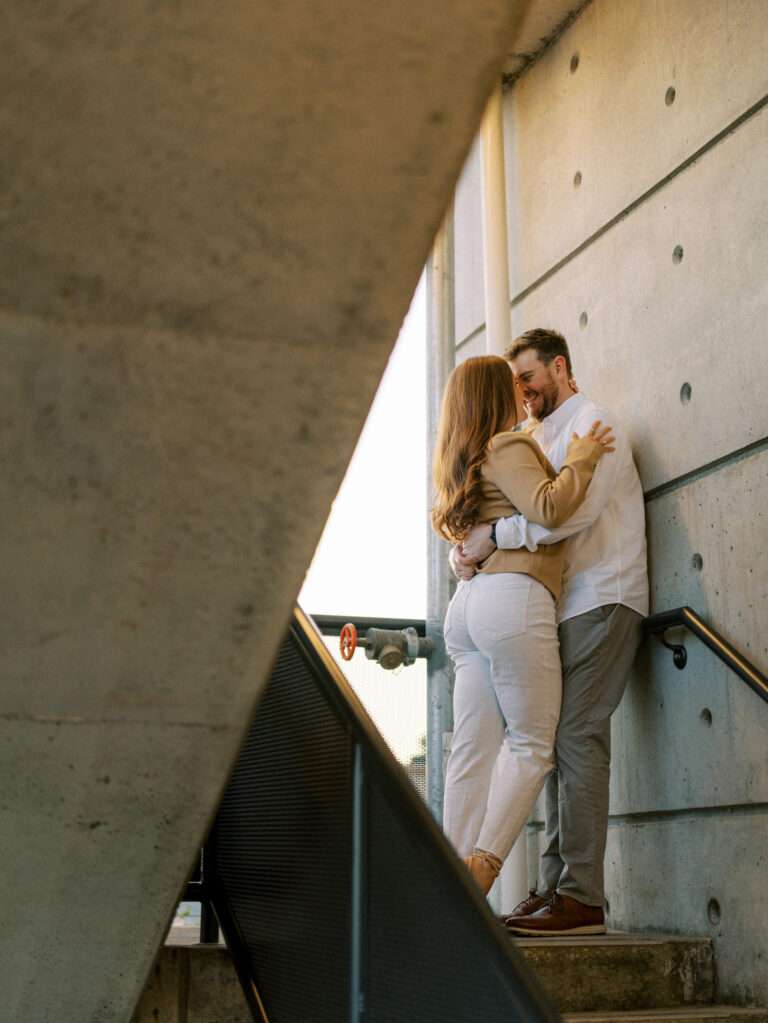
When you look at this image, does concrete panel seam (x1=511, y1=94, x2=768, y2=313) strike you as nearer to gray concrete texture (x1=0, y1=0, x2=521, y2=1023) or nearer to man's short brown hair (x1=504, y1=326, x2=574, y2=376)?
man's short brown hair (x1=504, y1=326, x2=574, y2=376)

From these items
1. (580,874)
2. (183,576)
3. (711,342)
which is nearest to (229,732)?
(183,576)

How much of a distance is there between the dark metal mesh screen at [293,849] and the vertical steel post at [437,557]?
206cm

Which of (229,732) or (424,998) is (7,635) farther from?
(424,998)

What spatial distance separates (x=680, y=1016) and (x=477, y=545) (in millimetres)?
1266

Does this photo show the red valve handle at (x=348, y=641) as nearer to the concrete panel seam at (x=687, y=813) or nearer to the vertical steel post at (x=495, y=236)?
the vertical steel post at (x=495, y=236)

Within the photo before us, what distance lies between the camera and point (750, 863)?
10.5 feet

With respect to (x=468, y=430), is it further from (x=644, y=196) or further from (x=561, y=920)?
(x=561, y=920)

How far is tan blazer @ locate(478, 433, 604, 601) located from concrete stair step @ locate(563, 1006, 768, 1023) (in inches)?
43.0

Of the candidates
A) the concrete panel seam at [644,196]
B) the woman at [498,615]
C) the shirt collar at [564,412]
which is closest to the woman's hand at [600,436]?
the woman at [498,615]

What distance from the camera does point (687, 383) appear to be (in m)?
3.69

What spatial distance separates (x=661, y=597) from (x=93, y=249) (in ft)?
8.47

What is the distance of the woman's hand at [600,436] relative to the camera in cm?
358

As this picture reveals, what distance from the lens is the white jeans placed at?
334 cm

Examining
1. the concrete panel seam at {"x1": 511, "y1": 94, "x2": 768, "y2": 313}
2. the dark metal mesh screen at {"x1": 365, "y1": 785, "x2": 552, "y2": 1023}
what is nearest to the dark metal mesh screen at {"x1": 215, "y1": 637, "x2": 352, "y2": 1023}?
the dark metal mesh screen at {"x1": 365, "y1": 785, "x2": 552, "y2": 1023}
